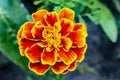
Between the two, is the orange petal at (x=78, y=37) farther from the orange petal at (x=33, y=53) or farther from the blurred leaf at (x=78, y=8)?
the blurred leaf at (x=78, y=8)

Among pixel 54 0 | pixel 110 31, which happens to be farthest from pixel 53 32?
pixel 110 31

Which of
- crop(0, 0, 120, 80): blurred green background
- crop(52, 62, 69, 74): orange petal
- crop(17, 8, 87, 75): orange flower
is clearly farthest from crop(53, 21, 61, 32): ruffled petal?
crop(0, 0, 120, 80): blurred green background

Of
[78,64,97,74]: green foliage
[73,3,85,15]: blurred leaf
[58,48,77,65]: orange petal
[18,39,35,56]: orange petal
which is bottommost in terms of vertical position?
[78,64,97,74]: green foliage

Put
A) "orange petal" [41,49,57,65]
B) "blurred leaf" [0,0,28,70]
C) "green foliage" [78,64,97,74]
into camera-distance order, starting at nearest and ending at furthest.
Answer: "orange petal" [41,49,57,65]
"blurred leaf" [0,0,28,70]
"green foliage" [78,64,97,74]

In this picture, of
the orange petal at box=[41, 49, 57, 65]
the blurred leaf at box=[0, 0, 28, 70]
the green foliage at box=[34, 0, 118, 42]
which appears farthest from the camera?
the blurred leaf at box=[0, 0, 28, 70]

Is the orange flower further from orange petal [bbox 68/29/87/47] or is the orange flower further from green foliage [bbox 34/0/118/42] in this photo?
green foliage [bbox 34/0/118/42]

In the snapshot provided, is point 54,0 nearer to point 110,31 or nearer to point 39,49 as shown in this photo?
point 39,49

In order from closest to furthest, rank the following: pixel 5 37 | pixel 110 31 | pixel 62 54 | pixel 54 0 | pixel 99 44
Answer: pixel 62 54
pixel 54 0
pixel 5 37
pixel 110 31
pixel 99 44
